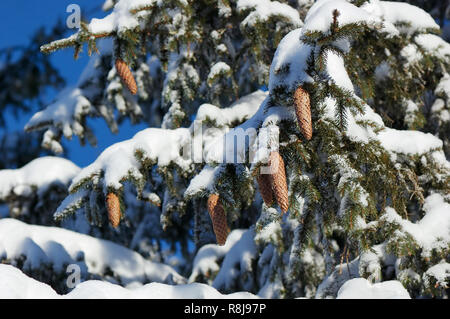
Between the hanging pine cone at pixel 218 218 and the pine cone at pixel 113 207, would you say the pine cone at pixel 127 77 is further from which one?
the hanging pine cone at pixel 218 218

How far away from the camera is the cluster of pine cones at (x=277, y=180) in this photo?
8.58 feet

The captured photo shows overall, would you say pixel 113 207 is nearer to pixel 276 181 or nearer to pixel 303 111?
pixel 276 181

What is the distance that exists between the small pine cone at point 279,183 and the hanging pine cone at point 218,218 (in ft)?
1.14

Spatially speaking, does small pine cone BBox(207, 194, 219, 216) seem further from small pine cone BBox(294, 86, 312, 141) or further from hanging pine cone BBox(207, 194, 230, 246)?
small pine cone BBox(294, 86, 312, 141)

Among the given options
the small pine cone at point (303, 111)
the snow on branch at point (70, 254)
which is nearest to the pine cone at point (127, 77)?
the small pine cone at point (303, 111)

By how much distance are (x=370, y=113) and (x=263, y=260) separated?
80.7 inches

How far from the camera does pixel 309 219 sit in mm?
3438

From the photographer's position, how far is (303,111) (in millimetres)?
2676

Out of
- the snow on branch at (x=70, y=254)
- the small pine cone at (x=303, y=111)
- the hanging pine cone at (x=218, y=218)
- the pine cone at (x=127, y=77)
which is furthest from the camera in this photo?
the snow on branch at (x=70, y=254)

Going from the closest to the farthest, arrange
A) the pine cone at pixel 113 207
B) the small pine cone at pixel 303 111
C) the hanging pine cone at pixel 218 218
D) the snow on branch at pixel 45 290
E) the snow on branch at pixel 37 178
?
1. the snow on branch at pixel 45 290
2. the small pine cone at pixel 303 111
3. the hanging pine cone at pixel 218 218
4. the pine cone at pixel 113 207
5. the snow on branch at pixel 37 178

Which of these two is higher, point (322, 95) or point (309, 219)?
point (322, 95)

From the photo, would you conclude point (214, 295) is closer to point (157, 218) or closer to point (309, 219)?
point (309, 219)

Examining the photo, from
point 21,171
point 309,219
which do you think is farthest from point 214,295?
point 21,171

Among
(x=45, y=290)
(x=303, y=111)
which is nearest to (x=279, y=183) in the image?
(x=303, y=111)
